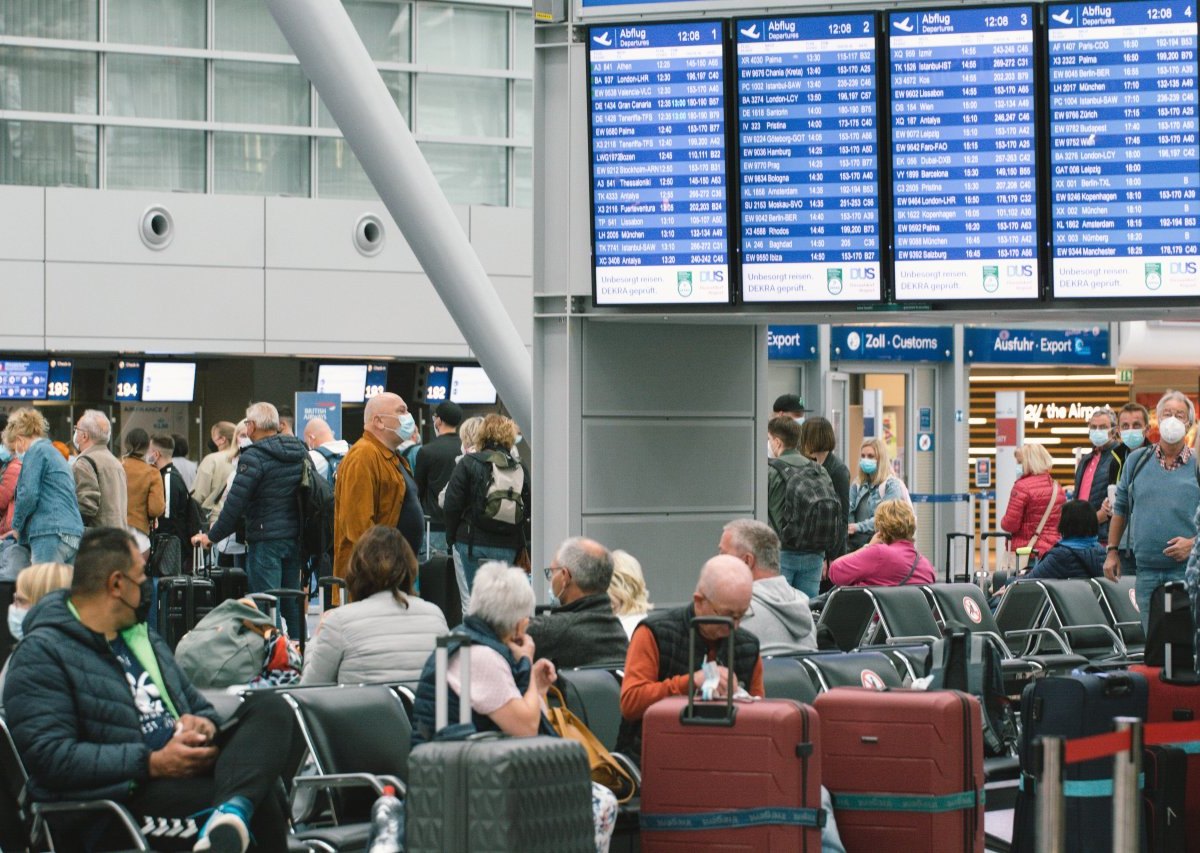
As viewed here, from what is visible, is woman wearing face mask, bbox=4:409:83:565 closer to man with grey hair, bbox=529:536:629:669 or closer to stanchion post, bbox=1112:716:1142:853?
man with grey hair, bbox=529:536:629:669

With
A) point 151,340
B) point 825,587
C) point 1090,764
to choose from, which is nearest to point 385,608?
point 1090,764

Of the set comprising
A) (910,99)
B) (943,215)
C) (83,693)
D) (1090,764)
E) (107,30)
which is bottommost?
(1090,764)

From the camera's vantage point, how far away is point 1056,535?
45.9ft

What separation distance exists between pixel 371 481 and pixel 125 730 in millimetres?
5004

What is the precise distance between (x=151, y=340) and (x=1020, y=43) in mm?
16860

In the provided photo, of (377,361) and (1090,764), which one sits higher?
(377,361)

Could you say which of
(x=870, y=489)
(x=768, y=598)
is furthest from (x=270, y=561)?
(x=870, y=489)

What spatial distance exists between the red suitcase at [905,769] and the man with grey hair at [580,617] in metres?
0.92

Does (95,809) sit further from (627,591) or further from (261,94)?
(261,94)

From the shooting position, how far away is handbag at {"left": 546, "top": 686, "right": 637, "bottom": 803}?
573 centimetres

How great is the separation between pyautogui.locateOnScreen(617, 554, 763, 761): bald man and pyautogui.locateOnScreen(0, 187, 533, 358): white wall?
17840 millimetres

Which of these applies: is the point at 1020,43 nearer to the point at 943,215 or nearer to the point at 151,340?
the point at 943,215

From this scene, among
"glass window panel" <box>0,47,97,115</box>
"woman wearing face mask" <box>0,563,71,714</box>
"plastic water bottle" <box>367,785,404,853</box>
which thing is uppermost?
"glass window panel" <box>0,47,97,115</box>

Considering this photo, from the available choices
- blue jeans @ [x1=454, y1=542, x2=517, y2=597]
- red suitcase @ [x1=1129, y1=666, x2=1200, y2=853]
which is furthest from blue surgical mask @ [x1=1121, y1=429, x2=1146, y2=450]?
red suitcase @ [x1=1129, y1=666, x2=1200, y2=853]
